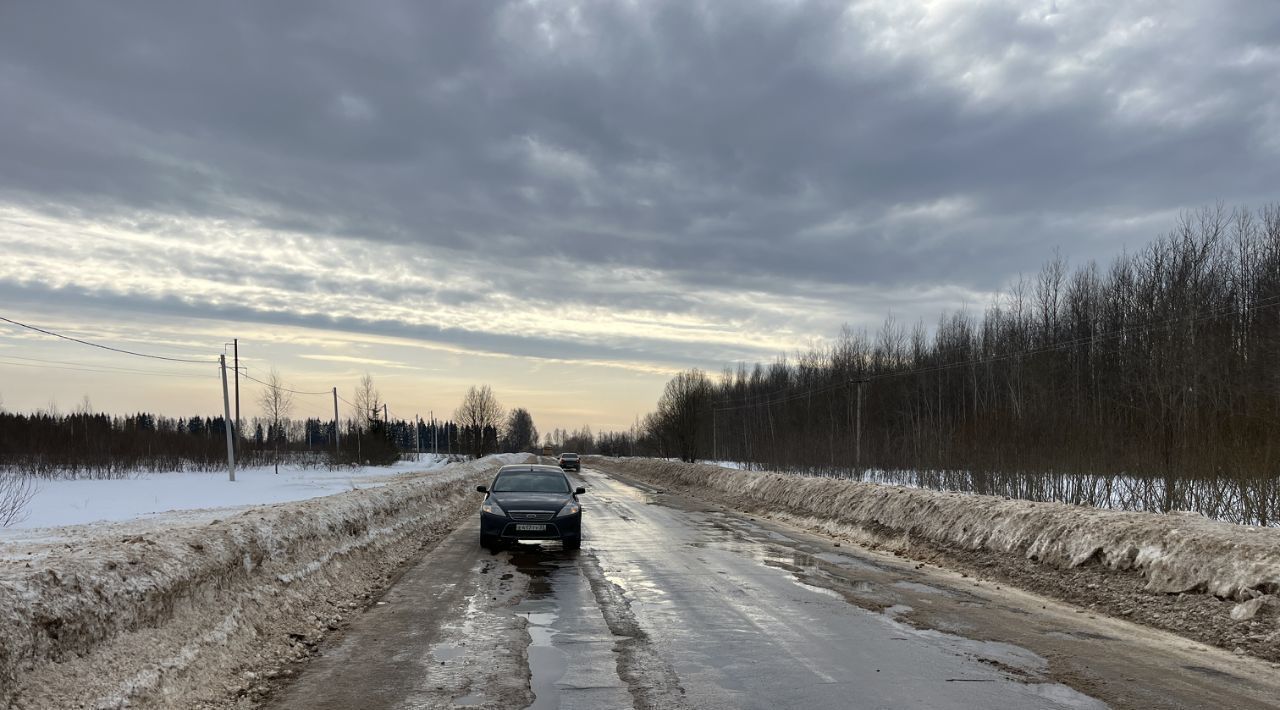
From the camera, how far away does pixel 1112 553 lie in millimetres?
10875

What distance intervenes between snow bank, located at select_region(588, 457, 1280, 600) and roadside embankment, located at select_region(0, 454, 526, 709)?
10253mm

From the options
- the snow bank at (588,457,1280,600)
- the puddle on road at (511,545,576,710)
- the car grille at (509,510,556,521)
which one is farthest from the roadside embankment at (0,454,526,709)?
the snow bank at (588,457,1280,600)

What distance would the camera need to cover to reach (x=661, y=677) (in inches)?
246

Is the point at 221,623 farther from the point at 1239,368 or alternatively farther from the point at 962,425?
the point at 1239,368

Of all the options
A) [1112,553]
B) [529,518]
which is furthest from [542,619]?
[1112,553]

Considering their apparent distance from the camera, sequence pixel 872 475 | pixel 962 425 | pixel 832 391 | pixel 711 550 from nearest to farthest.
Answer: pixel 711 550, pixel 962 425, pixel 872 475, pixel 832 391

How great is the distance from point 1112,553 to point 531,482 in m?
11.2

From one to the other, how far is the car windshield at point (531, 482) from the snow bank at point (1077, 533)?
25.0ft

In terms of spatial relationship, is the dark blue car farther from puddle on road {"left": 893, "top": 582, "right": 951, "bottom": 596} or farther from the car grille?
puddle on road {"left": 893, "top": 582, "right": 951, "bottom": 596}

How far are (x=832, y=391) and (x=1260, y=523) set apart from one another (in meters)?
61.7

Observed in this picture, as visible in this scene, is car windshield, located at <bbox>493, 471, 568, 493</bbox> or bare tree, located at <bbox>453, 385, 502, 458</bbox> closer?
car windshield, located at <bbox>493, 471, 568, 493</bbox>

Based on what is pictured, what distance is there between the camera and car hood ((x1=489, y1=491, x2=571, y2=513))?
15.0 m

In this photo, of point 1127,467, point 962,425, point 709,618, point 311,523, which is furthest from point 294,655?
point 962,425

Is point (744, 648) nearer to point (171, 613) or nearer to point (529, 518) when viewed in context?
point (171, 613)
